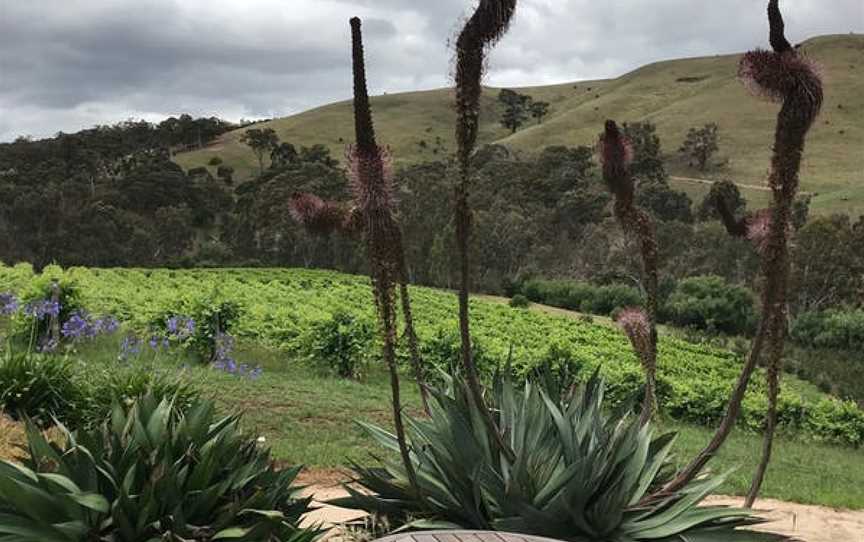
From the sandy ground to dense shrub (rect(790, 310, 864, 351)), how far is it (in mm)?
28632

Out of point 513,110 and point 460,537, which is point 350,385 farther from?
point 513,110

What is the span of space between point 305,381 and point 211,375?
1.59 meters

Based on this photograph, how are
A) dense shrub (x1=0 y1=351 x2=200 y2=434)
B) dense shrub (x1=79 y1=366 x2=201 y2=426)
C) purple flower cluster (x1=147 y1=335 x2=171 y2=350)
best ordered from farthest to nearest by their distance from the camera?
purple flower cluster (x1=147 y1=335 x2=171 y2=350) → dense shrub (x1=0 y1=351 x2=200 y2=434) → dense shrub (x1=79 y1=366 x2=201 y2=426)

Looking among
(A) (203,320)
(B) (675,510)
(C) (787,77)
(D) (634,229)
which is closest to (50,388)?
(D) (634,229)

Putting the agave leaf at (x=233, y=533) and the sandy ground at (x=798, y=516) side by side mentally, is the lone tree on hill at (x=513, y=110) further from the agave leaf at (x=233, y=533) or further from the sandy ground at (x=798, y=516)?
the agave leaf at (x=233, y=533)

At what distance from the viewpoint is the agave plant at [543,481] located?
3840 mm

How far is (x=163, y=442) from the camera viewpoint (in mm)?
3857

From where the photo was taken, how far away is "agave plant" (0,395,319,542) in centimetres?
347

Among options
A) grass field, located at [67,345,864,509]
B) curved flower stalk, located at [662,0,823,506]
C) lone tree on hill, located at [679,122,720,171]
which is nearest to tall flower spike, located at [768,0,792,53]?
curved flower stalk, located at [662,0,823,506]

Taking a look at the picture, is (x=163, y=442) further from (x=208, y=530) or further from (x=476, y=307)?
(x=476, y=307)

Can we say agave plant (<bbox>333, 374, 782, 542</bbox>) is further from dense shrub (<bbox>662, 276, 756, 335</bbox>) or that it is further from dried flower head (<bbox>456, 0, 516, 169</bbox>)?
dense shrub (<bbox>662, 276, 756, 335</bbox>)

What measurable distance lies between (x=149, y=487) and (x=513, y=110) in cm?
11740

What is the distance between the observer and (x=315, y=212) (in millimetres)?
4145

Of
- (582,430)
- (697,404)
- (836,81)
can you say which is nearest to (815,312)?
(697,404)
